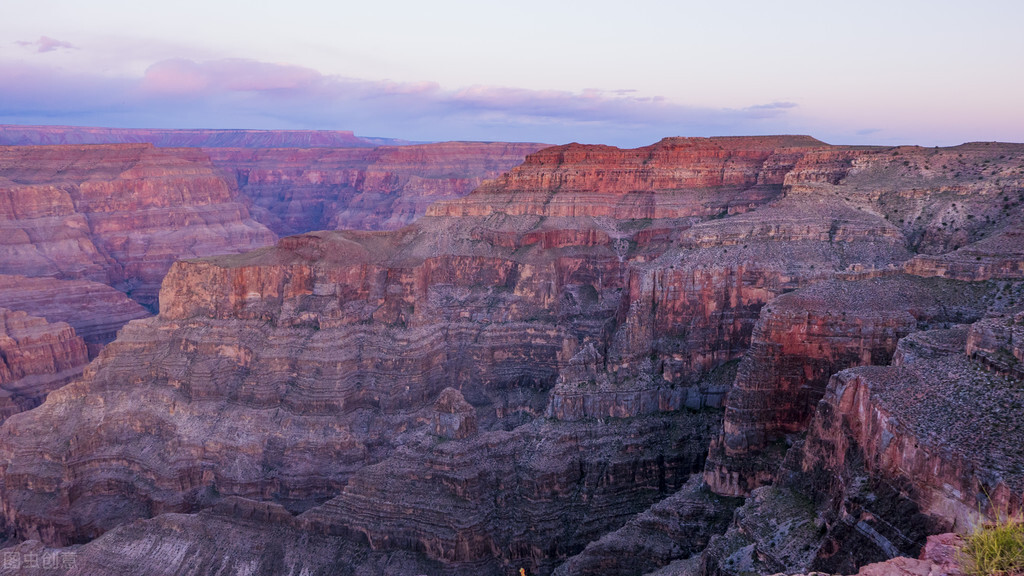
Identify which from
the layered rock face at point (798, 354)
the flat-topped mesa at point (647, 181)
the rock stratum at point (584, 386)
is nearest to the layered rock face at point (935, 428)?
the rock stratum at point (584, 386)

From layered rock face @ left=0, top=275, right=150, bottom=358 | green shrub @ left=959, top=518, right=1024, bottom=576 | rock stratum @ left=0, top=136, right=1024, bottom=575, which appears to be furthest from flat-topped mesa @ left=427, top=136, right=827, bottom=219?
green shrub @ left=959, top=518, right=1024, bottom=576

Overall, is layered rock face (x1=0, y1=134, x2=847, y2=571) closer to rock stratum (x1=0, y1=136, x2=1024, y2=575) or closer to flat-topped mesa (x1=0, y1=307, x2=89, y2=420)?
rock stratum (x1=0, y1=136, x2=1024, y2=575)

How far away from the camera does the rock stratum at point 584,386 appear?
26562 millimetres

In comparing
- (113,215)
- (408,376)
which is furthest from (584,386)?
(113,215)

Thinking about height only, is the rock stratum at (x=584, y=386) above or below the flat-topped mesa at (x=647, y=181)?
below

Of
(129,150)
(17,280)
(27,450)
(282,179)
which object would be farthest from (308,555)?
(282,179)

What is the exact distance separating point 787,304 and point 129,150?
119396mm

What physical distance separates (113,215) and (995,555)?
124m

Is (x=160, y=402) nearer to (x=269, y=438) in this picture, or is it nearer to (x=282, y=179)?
(x=269, y=438)

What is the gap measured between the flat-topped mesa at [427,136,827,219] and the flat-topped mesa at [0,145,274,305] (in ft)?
204

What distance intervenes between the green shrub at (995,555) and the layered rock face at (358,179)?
406 ft

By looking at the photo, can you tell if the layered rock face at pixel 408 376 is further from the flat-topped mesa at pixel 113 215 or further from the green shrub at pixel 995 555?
the flat-topped mesa at pixel 113 215

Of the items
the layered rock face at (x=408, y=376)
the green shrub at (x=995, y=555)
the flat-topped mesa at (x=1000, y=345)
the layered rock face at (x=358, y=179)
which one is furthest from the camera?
→ the layered rock face at (x=358, y=179)

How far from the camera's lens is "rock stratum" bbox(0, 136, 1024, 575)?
26562mm
